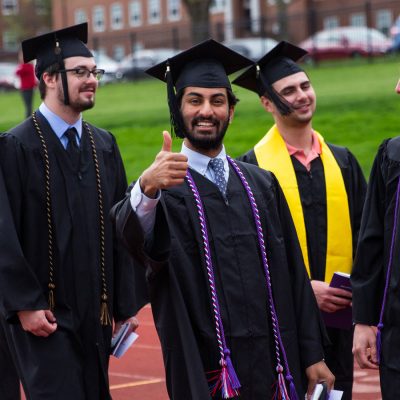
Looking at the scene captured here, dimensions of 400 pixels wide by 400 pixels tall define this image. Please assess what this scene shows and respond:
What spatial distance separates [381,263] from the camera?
437 centimetres

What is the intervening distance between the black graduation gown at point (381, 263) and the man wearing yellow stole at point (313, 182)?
82 centimetres

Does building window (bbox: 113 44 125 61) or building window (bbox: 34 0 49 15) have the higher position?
building window (bbox: 34 0 49 15)

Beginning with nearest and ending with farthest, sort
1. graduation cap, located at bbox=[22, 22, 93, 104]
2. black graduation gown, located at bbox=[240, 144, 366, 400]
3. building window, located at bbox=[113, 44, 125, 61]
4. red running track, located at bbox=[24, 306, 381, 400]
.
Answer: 1. black graduation gown, located at bbox=[240, 144, 366, 400]
2. graduation cap, located at bbox=[22, 22, 93, 104]
3. red running track, located at bbox=[24, 306, 381, 400]
4. building window, located at bbox=[113, 44, 125, 61]


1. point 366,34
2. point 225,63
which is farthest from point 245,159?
point 366,34

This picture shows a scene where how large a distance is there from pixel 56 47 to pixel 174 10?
58777mm

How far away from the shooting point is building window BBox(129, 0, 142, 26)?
65938 mm

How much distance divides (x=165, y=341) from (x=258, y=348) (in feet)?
1.19

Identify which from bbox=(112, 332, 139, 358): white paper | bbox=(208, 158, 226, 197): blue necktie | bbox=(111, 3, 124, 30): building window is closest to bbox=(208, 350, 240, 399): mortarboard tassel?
bbox=(208, 158, 226, 197): blue necktie

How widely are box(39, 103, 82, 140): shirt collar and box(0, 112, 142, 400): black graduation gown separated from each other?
0.03 meters

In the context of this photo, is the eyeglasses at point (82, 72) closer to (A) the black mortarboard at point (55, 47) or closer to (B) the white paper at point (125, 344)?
(A) the black mortarboard at point (55, 47)

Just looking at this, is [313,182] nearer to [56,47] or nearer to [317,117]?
[56,47]

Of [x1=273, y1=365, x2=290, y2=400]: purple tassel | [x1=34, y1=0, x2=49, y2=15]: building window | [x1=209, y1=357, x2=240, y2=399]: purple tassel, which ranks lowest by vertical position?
[x1=273, y1=365, x2=290, y2=400]: purple tassel

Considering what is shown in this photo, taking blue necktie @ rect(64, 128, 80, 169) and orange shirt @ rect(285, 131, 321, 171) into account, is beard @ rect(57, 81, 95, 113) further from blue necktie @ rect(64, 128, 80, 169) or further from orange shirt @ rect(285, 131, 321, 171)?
orange shirt @ rect(285, 131, 321, 171)

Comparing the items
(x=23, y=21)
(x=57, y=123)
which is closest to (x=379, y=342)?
(x=57, y=123)
